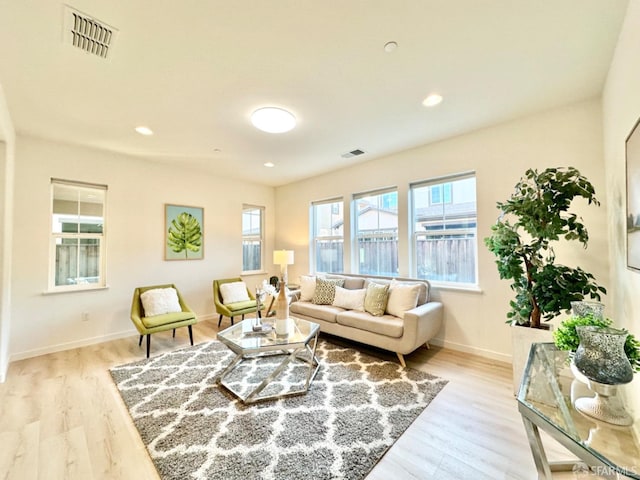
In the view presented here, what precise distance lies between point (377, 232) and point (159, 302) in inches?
132

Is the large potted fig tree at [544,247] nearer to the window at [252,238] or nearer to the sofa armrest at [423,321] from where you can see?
the sofa armrest at [423,321]

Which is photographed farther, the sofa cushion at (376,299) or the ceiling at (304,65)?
the sofa cushion at (376,299)

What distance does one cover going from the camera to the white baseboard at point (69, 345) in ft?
10.4

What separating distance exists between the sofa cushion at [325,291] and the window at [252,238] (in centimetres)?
206

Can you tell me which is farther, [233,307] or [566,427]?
[233,307]

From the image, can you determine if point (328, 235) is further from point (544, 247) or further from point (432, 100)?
point (544, 247)

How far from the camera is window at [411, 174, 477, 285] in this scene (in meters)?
3.32

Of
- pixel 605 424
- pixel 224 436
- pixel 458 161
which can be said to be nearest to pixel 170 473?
pixel 224 436

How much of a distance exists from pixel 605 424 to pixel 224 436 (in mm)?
2061

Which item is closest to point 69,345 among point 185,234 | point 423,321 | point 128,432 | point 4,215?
point 4,215

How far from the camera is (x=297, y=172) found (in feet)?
15.9

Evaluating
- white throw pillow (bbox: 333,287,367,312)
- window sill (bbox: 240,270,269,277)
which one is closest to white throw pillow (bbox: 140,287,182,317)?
window sill (bbox: 240,270,269,277)

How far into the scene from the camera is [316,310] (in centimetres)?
368

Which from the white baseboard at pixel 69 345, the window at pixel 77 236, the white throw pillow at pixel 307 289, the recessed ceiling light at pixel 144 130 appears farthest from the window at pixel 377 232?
the window at pixel 77 236
